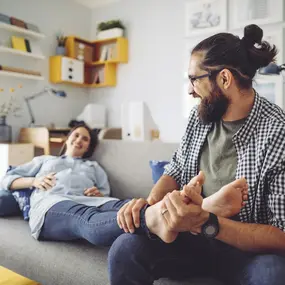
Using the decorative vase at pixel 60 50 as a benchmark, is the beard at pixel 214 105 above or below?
below

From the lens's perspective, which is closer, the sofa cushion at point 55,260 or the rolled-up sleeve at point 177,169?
the sofa cushion at point 55,260

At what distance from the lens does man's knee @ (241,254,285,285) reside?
855 millimetres

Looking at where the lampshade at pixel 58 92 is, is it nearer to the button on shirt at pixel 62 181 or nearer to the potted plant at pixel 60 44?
the potted plant at pixel 60 44

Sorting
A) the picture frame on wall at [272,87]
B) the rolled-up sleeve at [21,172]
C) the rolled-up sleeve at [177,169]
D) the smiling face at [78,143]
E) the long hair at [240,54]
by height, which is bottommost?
the rolled-up sleeve at [21,172]

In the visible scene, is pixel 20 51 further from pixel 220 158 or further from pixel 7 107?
pixel 220 158

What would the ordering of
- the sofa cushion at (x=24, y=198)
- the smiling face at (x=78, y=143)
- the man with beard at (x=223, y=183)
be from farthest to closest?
the smiling face at (x=78, y=143) < the sofa cushion at (x=24, y=198) < the man with beard at (x=223, y=183)

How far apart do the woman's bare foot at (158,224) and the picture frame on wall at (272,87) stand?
9.03 ft

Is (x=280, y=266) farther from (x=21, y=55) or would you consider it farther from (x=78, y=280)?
(x=21, y=55)

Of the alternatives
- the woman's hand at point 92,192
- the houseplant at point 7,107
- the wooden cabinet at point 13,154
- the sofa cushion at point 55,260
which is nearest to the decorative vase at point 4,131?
the houseplant at point 7,107

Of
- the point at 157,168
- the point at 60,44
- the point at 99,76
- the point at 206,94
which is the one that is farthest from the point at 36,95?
the point at 206,94

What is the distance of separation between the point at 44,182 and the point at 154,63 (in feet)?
8.82

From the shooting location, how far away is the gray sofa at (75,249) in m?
1.27

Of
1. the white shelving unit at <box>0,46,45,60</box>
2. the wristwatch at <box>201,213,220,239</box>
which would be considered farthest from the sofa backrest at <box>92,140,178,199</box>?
the white shelving unit at <box>0,46,45,60</box>

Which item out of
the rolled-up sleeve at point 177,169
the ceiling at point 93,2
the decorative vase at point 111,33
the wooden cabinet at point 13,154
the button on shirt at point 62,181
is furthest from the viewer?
the ceiling at point 93,2
